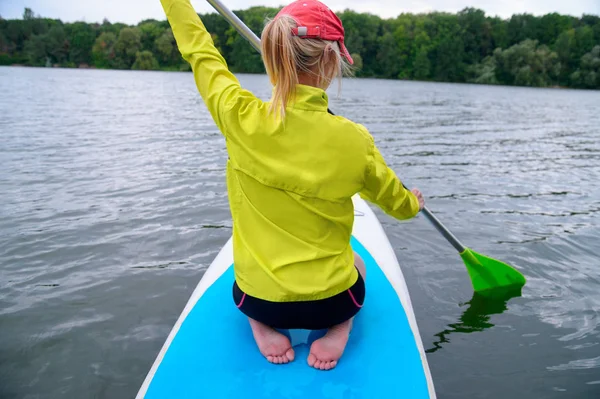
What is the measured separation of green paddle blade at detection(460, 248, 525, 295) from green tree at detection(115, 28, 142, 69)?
6234 cm

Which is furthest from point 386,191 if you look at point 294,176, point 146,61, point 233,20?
point 146,61

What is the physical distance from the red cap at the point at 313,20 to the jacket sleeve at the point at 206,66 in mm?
301

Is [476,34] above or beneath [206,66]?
above

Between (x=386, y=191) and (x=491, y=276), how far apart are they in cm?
254

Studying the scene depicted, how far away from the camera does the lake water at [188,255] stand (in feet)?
10.1

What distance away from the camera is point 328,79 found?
5.95 ft

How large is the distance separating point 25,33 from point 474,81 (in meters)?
56.1

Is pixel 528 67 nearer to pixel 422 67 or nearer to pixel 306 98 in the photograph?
pixel 422 67

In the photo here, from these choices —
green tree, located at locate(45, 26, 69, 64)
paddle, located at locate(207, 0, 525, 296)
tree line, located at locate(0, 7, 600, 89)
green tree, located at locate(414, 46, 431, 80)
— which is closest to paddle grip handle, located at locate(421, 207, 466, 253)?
paddle, located at locate(207, 0, 525, 296)

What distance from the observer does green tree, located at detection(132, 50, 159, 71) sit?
5778cm

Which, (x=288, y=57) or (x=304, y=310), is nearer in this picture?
(x=288, y=57)

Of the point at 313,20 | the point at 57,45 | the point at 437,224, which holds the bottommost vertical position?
the point at 437,224

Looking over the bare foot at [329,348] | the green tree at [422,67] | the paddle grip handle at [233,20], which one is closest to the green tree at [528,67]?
the green tree at [422,67]

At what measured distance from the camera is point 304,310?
192 centimetres
